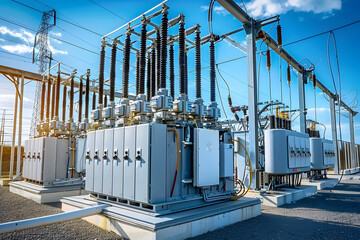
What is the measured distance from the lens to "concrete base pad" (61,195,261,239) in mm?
3572

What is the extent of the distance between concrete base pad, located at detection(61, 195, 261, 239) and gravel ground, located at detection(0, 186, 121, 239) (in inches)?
6.9

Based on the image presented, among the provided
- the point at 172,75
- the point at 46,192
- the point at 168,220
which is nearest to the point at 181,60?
the point at 172,75

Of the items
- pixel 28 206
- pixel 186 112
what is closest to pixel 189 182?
pixel 186 112

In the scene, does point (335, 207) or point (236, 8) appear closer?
point (335, 207)

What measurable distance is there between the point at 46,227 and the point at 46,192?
9.52 ft

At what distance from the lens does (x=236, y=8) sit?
720 centimetres

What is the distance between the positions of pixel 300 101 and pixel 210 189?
8497 mm

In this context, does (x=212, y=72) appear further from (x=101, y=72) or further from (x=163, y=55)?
(x=101, y=72)

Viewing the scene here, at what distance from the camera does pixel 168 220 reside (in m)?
3.65

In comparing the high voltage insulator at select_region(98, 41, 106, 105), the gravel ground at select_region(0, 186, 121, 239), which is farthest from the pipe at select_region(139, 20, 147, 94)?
the gravel ground at select_region(0, 186, 121, 239)

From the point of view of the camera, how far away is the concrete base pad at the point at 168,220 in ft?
11.7

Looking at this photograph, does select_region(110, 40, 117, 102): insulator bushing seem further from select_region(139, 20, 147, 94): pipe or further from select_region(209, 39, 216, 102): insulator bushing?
select_region(209, 39, 216, 102): insulator bushing

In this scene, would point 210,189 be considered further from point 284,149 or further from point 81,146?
point 81,146

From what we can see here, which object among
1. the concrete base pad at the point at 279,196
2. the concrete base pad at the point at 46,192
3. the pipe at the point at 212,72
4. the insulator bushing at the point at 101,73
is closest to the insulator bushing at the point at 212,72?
the pipe at the point at 212,72
